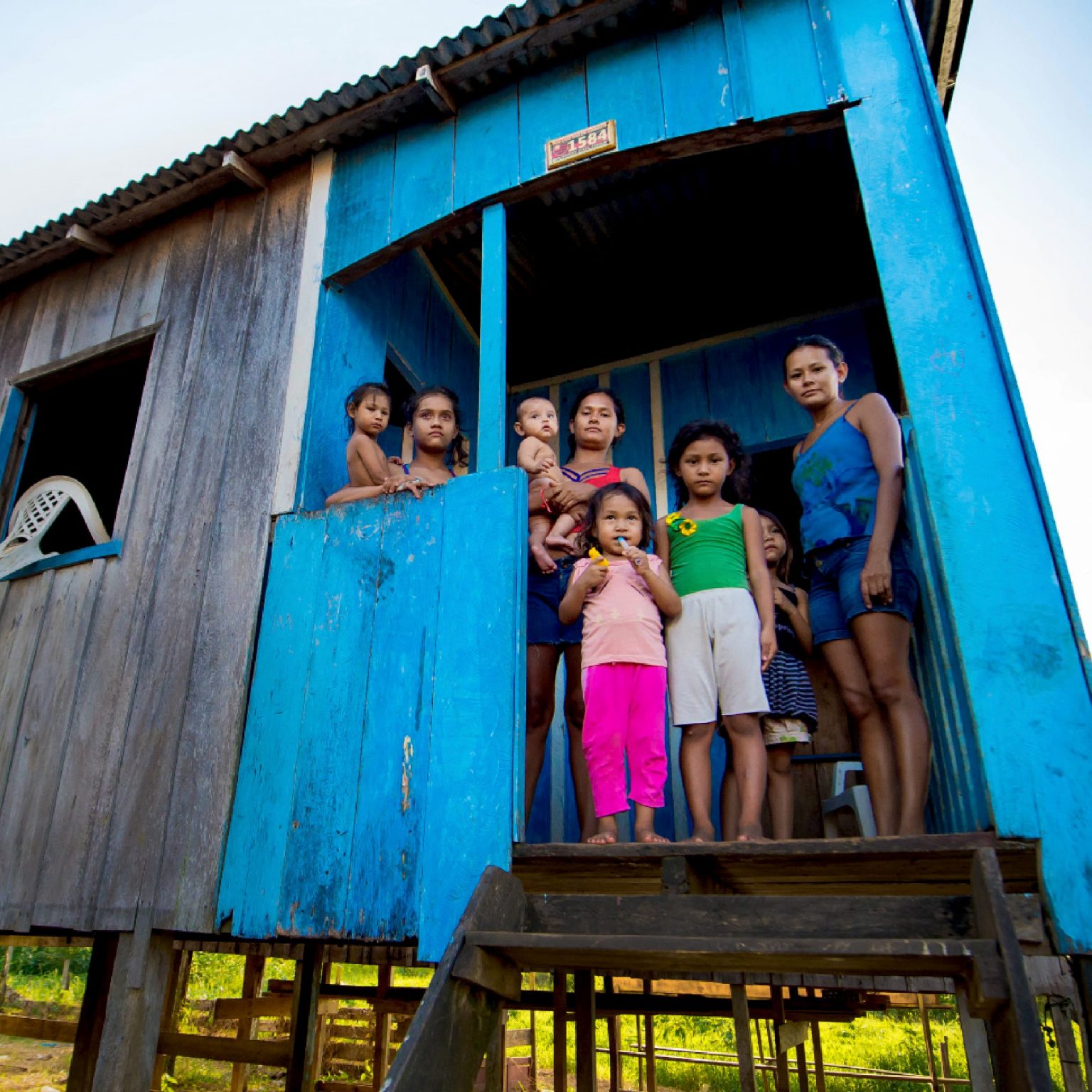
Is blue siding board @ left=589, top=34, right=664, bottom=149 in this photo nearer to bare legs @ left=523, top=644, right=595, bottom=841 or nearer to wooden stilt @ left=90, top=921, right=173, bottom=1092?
bare legs @ left=523, top=644, right=595, bottom=841

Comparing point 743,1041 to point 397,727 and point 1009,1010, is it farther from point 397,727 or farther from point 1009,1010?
point 1009,1010

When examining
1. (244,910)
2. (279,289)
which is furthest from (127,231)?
(244,910)

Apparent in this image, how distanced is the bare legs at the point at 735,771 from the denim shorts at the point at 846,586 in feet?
1.50

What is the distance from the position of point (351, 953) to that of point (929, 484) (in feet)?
20.8

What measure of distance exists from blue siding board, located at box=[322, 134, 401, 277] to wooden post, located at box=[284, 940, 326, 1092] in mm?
4119

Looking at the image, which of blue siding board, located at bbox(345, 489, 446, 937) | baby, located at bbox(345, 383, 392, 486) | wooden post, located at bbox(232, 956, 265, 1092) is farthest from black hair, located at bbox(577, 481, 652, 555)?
wooden post, located at bbox(232, 956, 265, 1092)

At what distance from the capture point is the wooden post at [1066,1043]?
20.0 feet

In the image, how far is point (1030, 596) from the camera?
255cm

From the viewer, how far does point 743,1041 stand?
131 inches

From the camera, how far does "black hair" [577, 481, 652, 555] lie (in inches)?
130

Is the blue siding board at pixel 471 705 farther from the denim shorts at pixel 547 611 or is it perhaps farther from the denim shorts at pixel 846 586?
the denim shorts at pixel 846 586

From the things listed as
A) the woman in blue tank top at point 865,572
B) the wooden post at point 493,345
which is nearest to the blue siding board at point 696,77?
the wooden post at point 493,345

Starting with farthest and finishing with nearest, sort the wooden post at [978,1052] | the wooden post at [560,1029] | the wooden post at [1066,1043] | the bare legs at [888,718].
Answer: the wooden post at [1066,1043], the wooden post at [560,1029], the bare legs at [888,718], the wooden post at [978,1052]

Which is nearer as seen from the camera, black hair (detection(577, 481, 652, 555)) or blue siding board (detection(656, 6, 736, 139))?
black hair (detection(577, 481, 652, 555))
